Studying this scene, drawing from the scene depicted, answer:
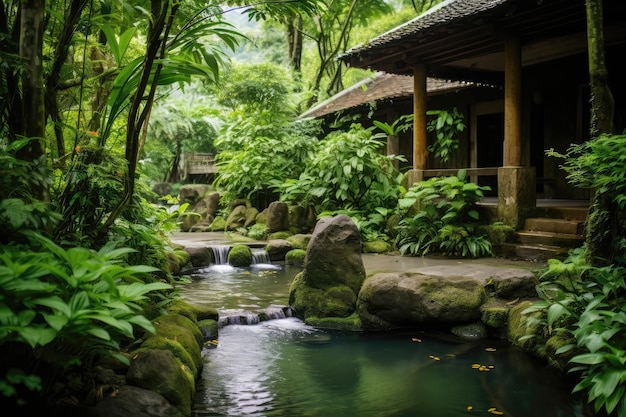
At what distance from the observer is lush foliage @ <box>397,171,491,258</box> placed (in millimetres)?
9680

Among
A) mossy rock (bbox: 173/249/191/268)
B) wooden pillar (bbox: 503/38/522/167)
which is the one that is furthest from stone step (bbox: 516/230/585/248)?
mossy rock (bbox: 173/249/191/268)

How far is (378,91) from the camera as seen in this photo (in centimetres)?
1688

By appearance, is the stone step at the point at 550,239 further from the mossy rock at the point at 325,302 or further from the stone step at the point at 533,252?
the mossy rock at the point at 325,302

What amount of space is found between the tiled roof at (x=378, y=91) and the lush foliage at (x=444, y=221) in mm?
4907

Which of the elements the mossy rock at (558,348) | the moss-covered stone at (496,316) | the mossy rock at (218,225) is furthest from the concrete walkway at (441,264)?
the mossy rock at (218,225)

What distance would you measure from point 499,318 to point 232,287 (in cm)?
470

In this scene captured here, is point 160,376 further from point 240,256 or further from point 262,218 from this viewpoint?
point 262,218

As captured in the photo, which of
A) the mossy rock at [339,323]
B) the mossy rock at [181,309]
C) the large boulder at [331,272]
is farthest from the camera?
the large boulder at [331,272]

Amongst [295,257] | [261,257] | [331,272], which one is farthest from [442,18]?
[261,257]

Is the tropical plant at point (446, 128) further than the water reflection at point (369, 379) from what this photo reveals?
Yes

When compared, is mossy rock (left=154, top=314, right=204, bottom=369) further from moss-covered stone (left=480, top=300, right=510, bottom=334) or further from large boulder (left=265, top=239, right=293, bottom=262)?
large boulder (left=265, top=239, right=293, bottom=262)

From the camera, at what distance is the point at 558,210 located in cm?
941

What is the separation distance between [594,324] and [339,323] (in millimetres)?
3228

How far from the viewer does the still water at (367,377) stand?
4.52m
